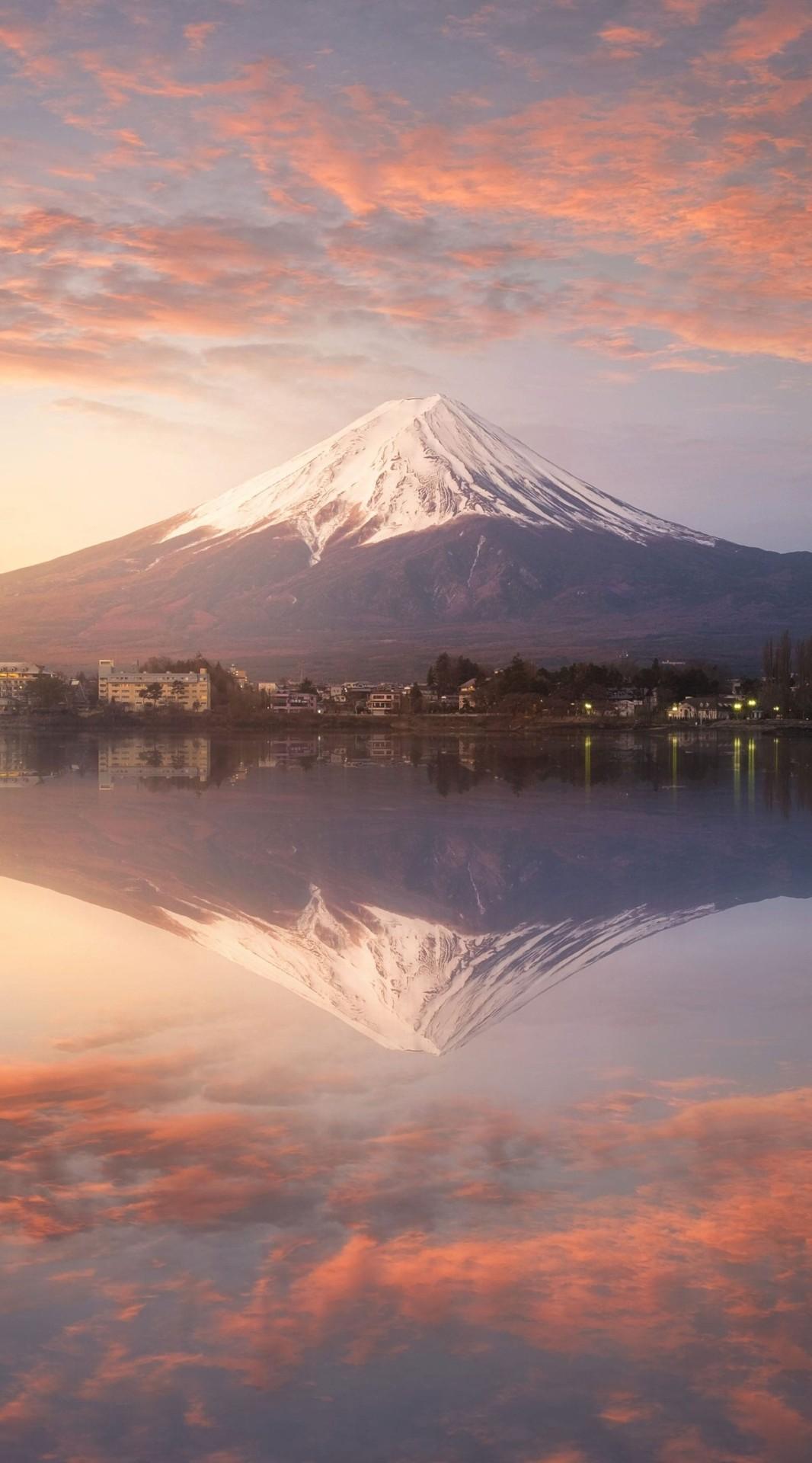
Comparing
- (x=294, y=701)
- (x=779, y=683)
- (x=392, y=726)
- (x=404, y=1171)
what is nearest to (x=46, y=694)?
(x=294, y=701)

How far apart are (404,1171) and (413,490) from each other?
156 m

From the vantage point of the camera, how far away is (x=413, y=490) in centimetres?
15750

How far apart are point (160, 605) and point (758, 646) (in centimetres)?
5426

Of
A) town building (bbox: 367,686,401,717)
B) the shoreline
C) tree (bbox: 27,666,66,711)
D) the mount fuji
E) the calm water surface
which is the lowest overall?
the calm water surface

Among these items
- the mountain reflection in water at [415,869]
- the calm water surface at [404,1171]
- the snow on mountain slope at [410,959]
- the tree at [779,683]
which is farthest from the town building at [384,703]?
the calm water surface at [404,1171]

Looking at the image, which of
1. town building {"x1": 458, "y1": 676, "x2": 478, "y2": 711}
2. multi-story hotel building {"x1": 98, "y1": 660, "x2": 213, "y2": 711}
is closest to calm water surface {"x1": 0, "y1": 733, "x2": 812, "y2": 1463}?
town building {"x1": 458, "y1": 676, "x2": 478, "y2": 711}

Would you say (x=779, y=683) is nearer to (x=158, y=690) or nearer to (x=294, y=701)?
(x=294, y=701)

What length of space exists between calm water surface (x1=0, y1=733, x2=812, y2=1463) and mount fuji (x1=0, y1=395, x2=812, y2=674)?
4107 inches

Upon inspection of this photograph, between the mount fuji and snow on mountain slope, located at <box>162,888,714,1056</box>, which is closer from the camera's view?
snow on mountain slope, located at <box>162,888,714,1056</box>

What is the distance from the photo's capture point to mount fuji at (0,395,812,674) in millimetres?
125312

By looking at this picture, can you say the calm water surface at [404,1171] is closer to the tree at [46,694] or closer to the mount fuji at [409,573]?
the tree at [46,694]

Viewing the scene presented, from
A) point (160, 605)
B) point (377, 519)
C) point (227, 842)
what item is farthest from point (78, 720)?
point (377, 519)

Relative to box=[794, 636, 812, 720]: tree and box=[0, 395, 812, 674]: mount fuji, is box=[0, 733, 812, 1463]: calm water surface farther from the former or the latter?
box=[0, 395, 812, 674]: mount fuji

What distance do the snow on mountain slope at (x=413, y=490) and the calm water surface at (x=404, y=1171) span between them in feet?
464
